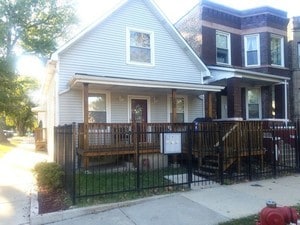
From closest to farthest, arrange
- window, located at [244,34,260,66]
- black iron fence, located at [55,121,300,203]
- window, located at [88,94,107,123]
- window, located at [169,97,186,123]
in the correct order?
black iron fence, located at [55,121,300,203] < window, located at [88,94,107,123] < window, located at [169,97,186,123] < window, located at [244,34,260,66]

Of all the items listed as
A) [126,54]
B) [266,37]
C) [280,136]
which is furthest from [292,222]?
[266,37]

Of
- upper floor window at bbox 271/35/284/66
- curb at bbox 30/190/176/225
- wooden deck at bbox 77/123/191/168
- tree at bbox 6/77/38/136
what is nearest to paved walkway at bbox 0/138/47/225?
curb at bbox 30/190/176/225

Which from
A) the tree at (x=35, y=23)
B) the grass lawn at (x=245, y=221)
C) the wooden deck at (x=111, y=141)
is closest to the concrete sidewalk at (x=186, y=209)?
the grass lawn at (x=245, y=221)

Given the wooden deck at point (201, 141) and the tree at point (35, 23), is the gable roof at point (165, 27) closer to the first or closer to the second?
the wooden deck at point (201, 141)

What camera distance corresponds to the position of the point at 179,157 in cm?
1302

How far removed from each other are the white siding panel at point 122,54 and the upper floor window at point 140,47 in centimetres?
22

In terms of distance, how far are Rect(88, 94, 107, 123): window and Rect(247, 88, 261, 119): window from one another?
8672mm

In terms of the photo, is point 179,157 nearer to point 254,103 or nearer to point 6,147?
point 254,103

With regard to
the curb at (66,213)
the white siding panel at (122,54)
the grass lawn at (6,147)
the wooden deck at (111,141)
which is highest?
the white siding panel at (122,54)

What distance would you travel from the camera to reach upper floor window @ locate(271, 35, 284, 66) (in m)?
18.5

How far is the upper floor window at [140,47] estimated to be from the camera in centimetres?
1424

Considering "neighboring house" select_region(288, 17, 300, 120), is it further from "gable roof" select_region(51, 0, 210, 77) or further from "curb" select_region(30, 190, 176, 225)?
"curb" select_region(30, 190, 176, 225)

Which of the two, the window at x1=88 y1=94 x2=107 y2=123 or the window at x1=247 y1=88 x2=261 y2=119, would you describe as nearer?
the window at x1=88 y1=94 x2=107 y2=123

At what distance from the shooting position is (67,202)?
283 inches
